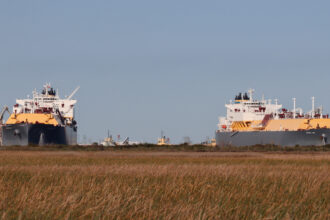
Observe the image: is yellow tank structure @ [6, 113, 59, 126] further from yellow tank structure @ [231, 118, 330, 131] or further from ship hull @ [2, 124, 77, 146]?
yellow tank structure @ [231, 118, 330, 131]

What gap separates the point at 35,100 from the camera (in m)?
141

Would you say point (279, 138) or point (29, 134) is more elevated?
point (29, 134)

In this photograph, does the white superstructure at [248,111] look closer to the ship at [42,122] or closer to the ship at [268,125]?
the ship at [268,125]

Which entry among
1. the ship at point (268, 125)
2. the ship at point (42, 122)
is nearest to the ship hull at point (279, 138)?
the ship at point (268, 125)

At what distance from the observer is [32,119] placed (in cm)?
12325

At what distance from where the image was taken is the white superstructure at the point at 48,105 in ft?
440

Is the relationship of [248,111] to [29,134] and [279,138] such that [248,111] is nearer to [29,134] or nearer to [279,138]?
[279,138]

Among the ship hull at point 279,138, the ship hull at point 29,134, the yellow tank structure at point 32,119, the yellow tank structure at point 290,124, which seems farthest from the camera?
the yellow tank structure at point 32,119

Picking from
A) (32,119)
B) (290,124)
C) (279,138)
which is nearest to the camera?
(279,138)

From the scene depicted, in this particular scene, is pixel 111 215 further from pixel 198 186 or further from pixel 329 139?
pixel 329 139

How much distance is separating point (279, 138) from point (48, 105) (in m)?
47.7

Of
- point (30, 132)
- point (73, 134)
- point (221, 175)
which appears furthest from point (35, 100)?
point (221, 175)

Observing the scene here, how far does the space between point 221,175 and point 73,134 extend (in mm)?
115724

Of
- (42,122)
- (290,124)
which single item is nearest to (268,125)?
(290,124)
